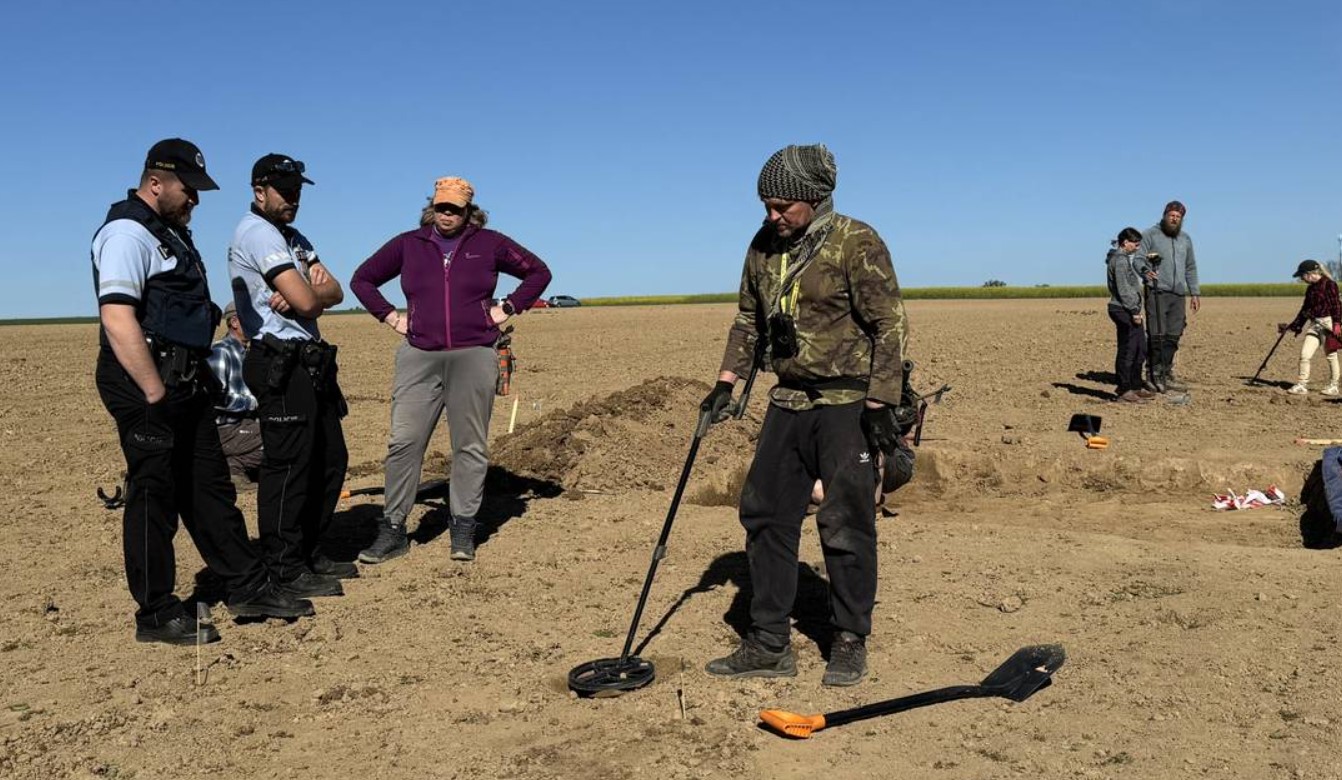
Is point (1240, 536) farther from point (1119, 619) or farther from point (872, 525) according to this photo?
point (872, 525)

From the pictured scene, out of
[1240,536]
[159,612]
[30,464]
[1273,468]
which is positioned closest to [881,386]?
[159,612]

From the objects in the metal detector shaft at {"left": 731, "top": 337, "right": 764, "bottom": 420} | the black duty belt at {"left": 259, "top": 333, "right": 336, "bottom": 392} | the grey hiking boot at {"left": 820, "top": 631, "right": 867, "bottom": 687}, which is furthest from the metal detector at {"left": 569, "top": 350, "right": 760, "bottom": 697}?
the black duty belt at {"left": 259, "top": 333, "right": 336, "bottom": 392}

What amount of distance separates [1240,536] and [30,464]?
10100mm

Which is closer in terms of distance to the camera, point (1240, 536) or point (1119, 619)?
point (1119, 619)

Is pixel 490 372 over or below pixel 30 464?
over

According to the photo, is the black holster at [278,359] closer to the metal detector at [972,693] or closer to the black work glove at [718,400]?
the black work glove at [718,400]

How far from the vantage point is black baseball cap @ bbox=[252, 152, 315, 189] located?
5918 millimetres

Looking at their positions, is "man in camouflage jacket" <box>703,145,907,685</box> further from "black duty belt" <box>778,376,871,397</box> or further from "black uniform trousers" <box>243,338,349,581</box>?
"black uniform trousers" <box>243,338,349,581</box>

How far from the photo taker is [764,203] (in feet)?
15.7

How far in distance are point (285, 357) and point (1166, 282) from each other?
10.8m

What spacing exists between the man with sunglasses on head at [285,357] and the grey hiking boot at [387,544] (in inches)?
23.5

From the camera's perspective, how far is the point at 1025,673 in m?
4.86

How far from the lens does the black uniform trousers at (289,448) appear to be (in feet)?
19.9

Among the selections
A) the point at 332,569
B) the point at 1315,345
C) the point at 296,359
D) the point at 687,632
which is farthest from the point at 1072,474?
the point at 296,359
